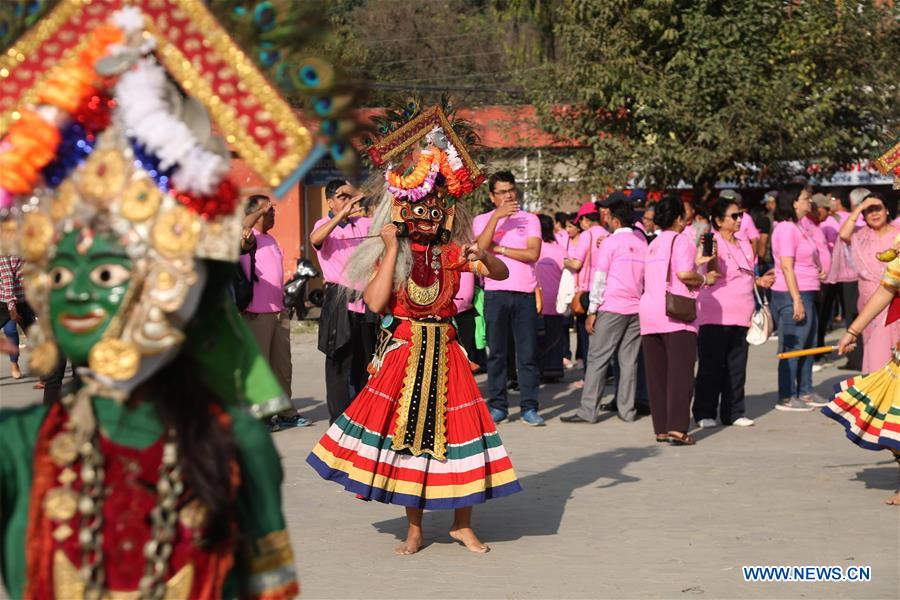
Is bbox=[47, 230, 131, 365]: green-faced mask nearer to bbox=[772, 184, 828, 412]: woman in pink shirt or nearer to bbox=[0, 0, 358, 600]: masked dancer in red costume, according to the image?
bbox=[0, 0, 358, 600]: masked dancer in red costume

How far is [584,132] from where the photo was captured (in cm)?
2211

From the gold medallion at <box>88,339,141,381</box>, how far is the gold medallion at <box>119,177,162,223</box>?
0.89ft

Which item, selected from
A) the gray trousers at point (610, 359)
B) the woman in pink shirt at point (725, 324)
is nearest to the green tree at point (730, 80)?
the gray trousers at point (610, 359)

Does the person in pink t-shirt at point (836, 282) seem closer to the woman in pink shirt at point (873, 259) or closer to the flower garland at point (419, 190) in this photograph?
the woman in pink shirt at point (873, 259)

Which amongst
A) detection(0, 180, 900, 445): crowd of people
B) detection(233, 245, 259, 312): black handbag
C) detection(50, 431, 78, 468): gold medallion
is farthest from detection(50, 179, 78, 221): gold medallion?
detection(233, 245, 259, 312): black handbag

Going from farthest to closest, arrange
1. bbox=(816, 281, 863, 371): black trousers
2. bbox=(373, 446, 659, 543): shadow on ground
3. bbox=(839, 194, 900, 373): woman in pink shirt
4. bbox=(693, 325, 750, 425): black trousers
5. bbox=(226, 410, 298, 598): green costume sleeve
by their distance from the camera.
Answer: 1. bbox=(816, 281, 863, 371): black trousers
2. bbox=(693, 325, 750, 425): black trousers
3. bbox=(839, 194, 900, 373): woman in pink shirt
4. bbox=(373, 446, 659, 543): shadow on ground
5. bbox=(226, 410, 298, 598): green costume sleeve

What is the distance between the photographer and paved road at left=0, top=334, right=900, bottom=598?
21.3ft

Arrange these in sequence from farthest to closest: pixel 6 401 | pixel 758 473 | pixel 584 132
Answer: pixel 584 132 < pixel 6 401 < pixel 758 473

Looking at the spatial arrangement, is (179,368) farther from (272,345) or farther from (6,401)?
(6,401)

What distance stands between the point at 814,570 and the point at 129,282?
4871 mm

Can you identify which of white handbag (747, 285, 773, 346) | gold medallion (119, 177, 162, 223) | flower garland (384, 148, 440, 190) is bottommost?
white handbag (747, 285, 773, 346)

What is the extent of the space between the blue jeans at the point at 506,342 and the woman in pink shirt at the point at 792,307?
2557 millimetres

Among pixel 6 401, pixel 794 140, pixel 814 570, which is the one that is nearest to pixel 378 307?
pixel 814 570

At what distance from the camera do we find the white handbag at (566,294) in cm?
1375
